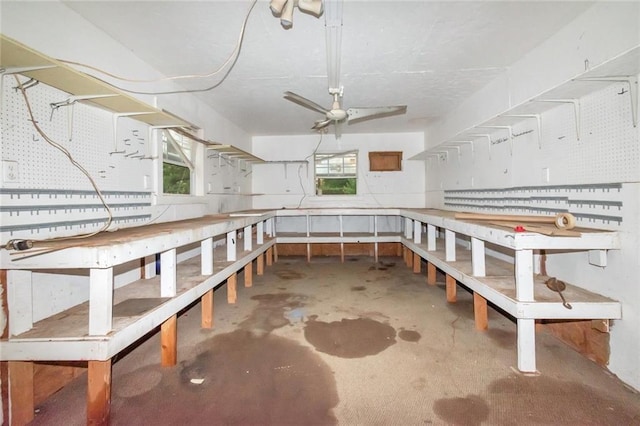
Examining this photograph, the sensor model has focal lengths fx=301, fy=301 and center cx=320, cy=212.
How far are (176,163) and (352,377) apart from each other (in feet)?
10.3

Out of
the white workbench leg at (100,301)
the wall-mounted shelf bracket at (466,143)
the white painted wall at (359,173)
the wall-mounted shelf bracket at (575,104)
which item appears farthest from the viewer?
the white painted wall at (359,173)

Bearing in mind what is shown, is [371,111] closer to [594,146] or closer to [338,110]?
[338,110]

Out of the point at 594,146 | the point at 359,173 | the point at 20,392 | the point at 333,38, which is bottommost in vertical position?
the point at 20,392

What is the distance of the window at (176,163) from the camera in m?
3.48

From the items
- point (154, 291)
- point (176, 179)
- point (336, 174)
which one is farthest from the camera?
point (336, 174)

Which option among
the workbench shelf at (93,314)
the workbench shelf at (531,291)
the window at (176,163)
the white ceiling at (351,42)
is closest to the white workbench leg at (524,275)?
the workbench shelf at (531,291)

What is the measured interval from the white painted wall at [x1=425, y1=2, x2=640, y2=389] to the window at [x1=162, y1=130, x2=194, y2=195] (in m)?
3.78

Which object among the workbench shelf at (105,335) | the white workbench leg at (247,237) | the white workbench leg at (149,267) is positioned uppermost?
Answer: the white workbench leg at (247,237)

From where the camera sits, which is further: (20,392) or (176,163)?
(176,163)

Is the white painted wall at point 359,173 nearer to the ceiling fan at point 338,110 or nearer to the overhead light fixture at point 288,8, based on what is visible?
the ceiling fan at point 338,110

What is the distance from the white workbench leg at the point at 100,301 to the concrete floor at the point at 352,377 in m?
0.59

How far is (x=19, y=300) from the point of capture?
1.62 meters

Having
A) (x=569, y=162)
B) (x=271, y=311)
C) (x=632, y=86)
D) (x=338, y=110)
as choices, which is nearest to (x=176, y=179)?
(x=271, y=311)

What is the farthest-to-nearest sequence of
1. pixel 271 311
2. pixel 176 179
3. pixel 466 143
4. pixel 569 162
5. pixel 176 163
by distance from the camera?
1. pixel 466 143
2. pixel 176 179
3. pixel 176 163
4. pixel 271 311
5. pixel 569 162
